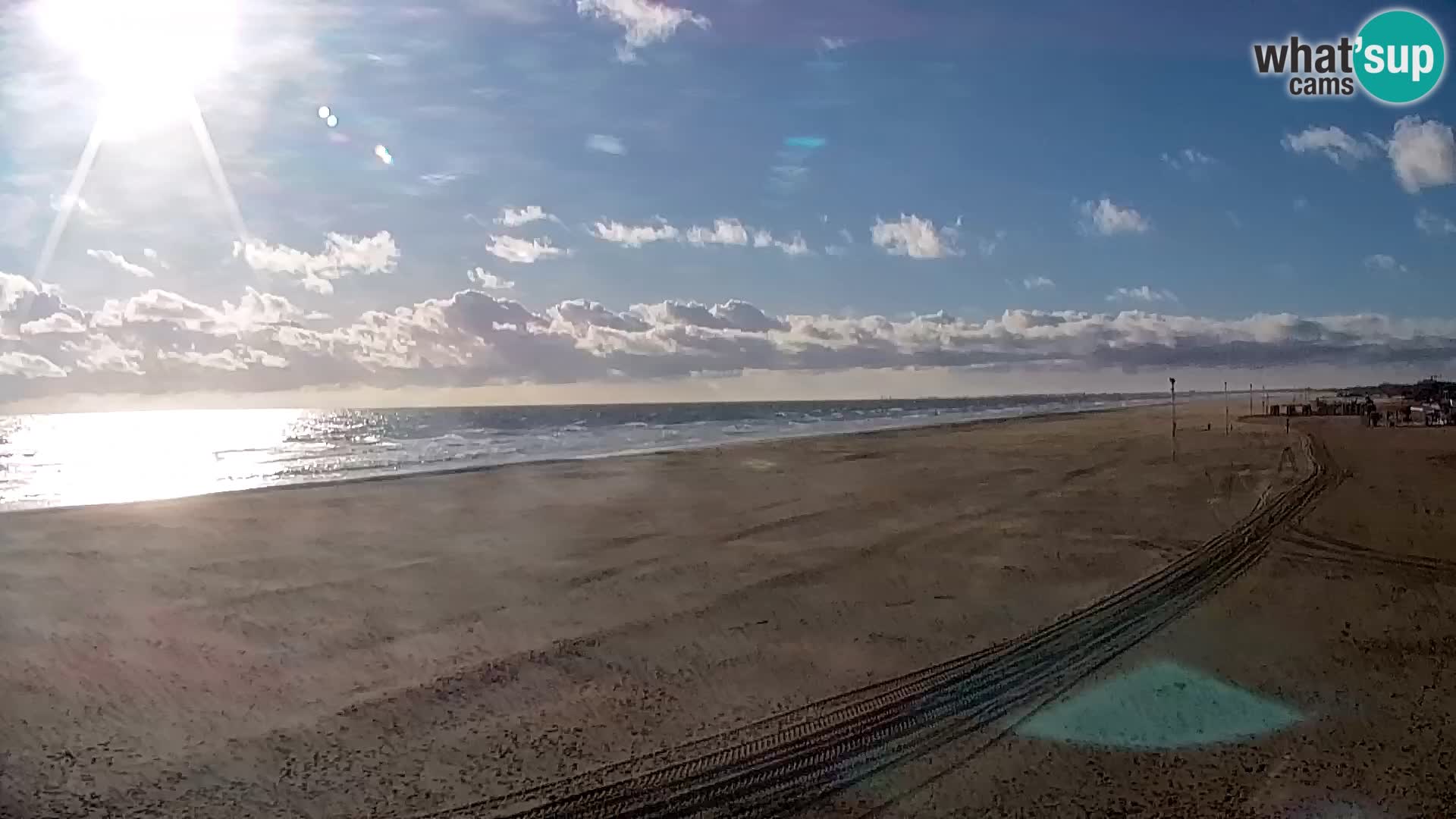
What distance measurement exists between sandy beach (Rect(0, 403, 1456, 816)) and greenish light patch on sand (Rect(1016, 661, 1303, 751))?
0.50 feet

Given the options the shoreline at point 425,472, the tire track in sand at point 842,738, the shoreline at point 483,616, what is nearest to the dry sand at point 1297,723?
the tire track in sand at point 842,738

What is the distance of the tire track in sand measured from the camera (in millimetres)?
5785

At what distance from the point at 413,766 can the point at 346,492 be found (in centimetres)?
1717

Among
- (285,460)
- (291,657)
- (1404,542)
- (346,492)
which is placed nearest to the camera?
(291,657)

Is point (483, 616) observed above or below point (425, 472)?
below

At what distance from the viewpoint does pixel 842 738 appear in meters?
6.70

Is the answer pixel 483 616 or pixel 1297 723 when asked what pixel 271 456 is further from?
pixel 1297 723

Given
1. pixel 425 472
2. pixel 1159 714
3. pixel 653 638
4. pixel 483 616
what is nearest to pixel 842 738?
pixel 1159 714

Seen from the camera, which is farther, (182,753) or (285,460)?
(285,460)

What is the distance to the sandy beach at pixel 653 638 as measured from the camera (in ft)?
A: 20.4

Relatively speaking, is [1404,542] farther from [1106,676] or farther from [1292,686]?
[1106,676]

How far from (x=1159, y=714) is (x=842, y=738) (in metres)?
2.54

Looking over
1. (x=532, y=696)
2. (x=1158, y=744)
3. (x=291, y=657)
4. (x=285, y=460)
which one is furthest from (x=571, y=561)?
(x=285, y=460)

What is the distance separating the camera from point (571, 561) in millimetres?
13477
